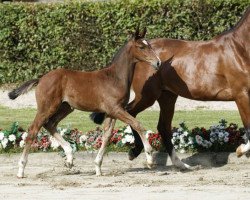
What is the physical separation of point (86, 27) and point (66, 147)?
10.5 metres

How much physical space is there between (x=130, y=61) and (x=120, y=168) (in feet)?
5.36

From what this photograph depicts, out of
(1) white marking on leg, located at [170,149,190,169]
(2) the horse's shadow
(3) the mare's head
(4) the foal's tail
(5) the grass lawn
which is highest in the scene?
(3) the mare's head

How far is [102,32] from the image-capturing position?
907 inches

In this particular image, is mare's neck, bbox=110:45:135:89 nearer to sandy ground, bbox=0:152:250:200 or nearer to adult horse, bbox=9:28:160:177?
adult horse, bbox=9:28:160:177

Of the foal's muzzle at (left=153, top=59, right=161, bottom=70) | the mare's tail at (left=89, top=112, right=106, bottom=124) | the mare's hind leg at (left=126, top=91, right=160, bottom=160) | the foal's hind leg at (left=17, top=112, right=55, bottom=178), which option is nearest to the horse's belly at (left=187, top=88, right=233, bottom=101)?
the mare's hind leg at (left=126, top=91, right=160, bottom=160)

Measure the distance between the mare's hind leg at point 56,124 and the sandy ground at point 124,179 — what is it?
27 centimetres

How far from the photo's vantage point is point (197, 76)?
1341cm

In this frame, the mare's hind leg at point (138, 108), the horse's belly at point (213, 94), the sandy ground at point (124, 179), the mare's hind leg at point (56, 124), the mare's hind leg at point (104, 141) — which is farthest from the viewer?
the mare's hind leg at point (138, 108)

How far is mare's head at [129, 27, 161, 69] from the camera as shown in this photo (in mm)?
12586

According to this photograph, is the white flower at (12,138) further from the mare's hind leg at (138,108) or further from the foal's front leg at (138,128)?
the foal's front leg at (138,128)

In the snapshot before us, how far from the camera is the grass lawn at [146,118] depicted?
17641mm

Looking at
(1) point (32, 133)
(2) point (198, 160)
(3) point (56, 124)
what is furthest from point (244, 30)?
(1) point (32, 133)

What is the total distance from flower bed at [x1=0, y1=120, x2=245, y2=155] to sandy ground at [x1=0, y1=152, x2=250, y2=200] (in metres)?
0.17

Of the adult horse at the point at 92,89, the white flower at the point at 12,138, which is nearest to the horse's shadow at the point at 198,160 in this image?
the adult horse at the point at 92,89
